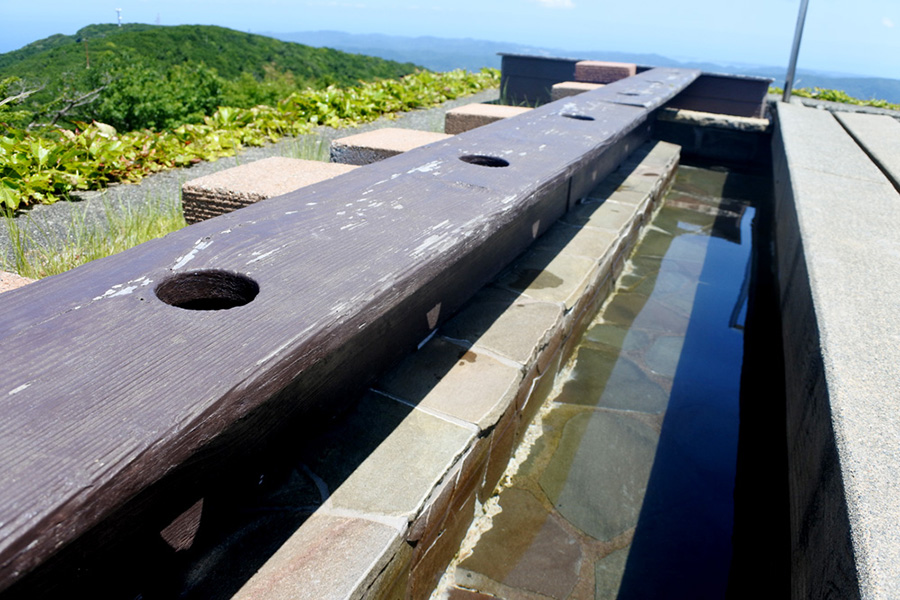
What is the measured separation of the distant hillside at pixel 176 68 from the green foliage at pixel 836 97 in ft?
30.5

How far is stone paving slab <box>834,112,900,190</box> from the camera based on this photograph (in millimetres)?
3881

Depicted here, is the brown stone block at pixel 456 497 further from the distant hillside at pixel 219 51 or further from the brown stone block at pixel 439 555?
the distant hillside at pixel 219 51

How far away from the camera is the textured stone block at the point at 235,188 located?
278 cm

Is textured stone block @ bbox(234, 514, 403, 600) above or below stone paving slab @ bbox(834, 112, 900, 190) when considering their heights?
below

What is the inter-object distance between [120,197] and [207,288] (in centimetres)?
295

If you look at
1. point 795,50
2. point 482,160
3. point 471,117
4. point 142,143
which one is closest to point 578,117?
point 482,160

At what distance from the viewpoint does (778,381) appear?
2934 mm

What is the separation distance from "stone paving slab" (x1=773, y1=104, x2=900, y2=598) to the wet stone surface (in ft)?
1.57

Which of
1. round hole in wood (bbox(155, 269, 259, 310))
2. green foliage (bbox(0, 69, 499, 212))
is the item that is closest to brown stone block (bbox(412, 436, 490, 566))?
round hole in wood (bbox(155, 269, 259, 310))


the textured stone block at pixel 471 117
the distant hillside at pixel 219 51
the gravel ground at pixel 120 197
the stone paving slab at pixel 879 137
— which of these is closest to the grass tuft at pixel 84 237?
the gravel ground at pixel 120 197

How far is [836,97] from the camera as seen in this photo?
37.7ft

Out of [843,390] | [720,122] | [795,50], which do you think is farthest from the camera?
[795,50]

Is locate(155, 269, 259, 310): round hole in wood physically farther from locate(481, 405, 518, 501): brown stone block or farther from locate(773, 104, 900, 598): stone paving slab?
locate(773, 104, 900, 598): stone paving slab

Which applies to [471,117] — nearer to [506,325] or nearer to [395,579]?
[506,325]
